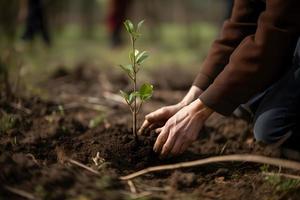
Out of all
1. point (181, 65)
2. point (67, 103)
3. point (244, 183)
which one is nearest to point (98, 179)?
point (244, 183)

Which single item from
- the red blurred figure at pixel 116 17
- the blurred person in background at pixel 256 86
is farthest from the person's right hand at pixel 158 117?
the red blurred figure at pixel 116 17

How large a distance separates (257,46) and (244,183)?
580 millimetres

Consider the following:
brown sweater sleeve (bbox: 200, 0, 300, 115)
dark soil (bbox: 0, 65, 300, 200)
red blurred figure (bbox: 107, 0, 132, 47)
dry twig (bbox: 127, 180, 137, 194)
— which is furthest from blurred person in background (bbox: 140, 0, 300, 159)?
Result: red blurred figure (bbox: 107, 0, 132, 47)

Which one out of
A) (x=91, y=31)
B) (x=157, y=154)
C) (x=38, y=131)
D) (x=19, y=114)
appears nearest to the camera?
(x=157, y=154)

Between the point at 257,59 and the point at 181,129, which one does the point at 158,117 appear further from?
the point at 257,59

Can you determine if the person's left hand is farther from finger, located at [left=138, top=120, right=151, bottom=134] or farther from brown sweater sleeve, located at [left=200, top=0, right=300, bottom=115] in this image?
finger, located at [left=138, top=120, right=151, bottom=134]

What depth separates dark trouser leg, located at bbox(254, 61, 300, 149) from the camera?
2.39m

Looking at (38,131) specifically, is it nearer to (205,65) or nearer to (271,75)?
(205,65)

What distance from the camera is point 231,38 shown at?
2.51 meters

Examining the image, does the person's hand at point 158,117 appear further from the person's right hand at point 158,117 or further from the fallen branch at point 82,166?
the fallen branch at point 82,166

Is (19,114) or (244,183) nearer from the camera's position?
(244,183)

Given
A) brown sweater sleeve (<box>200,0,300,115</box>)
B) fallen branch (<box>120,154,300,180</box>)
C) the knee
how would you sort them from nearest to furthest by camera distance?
fallen branch (<box>120,154,300,180</box>), brown sweater sleeve (<box>200,0,300,115</box>), the knee

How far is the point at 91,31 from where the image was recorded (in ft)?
33.0

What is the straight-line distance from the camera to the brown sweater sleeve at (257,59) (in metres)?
2.13
